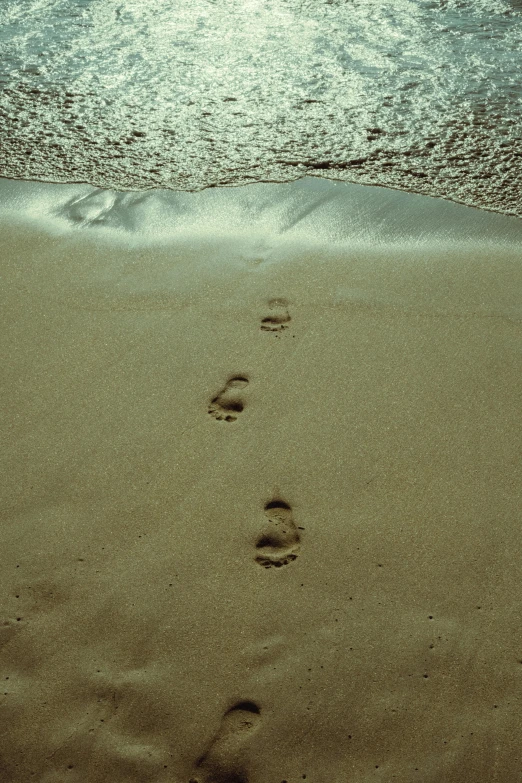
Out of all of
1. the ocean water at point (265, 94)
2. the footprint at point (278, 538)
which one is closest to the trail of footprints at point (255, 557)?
the footprint at point (278, 538)

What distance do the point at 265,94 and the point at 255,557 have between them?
9.90 ft

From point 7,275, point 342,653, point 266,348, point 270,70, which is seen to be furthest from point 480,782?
point 270,70

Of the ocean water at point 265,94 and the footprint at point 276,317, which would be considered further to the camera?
the ocean water at point 265,94

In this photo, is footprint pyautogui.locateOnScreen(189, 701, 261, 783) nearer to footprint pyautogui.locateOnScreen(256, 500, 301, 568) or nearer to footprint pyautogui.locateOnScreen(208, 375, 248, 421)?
footprint pyautogui.locateOnScreen(256, 500, 301, 568)

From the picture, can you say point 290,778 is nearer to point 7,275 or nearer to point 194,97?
point 7,275

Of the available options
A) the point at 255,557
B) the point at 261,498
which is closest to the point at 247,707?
the point at 255,557

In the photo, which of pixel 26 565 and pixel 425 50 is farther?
pixel 425 50

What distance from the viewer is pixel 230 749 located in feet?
5.73

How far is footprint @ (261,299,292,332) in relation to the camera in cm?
281

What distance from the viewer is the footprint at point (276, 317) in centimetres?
281

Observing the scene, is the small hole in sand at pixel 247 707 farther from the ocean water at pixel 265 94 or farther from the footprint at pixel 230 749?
the ocean water at pixel 265 94

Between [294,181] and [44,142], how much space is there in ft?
4.65

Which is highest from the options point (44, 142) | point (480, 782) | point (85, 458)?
point (44, 142)

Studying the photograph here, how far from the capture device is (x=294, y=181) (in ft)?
11.8
